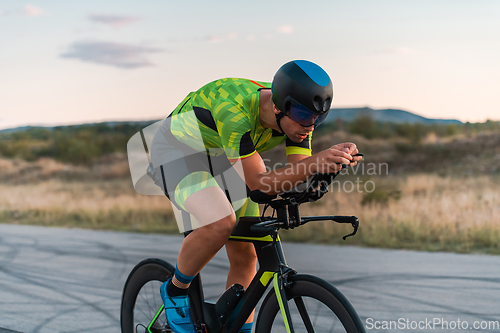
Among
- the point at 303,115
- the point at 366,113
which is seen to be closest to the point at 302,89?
the point at 303,115

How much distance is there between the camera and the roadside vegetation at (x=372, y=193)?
25.3 feet

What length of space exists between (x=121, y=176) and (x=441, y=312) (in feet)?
118

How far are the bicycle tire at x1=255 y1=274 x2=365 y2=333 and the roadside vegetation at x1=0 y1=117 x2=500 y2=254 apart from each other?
4796 mm

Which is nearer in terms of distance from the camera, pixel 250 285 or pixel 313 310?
pixel 313 310

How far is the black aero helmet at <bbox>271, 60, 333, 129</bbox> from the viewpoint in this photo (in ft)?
7.16

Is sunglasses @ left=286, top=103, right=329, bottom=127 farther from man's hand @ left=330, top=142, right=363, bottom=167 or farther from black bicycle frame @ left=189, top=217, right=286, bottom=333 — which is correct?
black bicycle frame @ left=189, top=217, right=286, bottom=333

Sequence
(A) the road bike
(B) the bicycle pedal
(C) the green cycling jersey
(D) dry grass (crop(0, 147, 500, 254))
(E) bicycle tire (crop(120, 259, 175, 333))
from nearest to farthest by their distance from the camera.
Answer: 1. (A) the road bike
2. (C) the green cycling jersey
3. (B) the bicycle pedal
4. (E) bicycle tire (crop(120, 259, 175, 333))
5. (D) dry grass (crop(0, 147, 500, 254))

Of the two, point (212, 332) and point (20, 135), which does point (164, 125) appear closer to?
point (212, 332)

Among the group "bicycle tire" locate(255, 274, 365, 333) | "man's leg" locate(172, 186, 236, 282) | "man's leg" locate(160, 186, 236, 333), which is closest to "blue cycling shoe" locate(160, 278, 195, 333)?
"man's leg" locate(160, 186, 236, 333)

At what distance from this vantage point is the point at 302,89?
7.15 ft

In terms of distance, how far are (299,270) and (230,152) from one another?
352 cm

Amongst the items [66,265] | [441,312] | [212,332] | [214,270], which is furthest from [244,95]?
[66,265]

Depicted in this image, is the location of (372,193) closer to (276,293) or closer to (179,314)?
(179,314)

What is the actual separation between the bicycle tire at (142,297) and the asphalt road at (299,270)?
0.71 m
